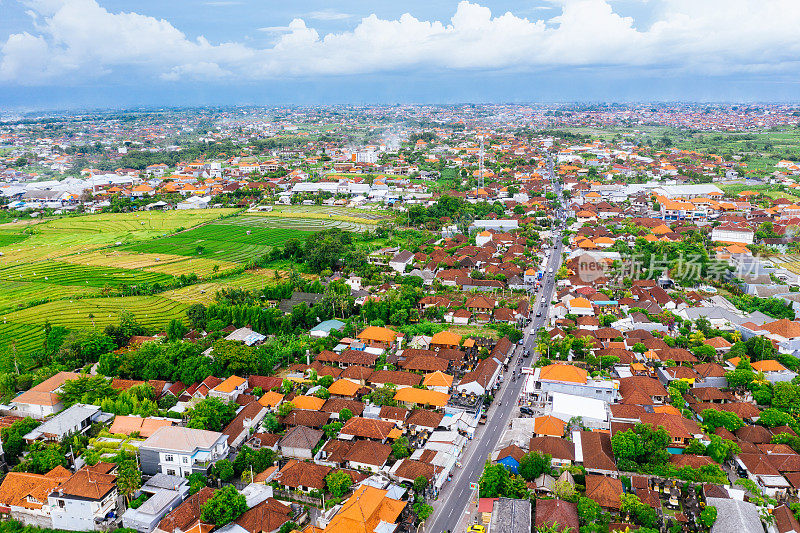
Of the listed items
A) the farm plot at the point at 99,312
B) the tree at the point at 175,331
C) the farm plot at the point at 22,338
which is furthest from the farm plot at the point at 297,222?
the farm plot at the point at 22,338

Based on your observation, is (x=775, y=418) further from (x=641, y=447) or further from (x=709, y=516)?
(x=709, y=516)

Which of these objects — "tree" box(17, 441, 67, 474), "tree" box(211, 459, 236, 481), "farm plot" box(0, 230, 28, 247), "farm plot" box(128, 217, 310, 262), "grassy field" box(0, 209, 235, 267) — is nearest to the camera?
"tree" box(211, 459, 236, 481)

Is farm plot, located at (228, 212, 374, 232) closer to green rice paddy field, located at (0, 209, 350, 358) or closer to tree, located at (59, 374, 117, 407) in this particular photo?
green rice paddy field, located at (0, 209, 350, 358)

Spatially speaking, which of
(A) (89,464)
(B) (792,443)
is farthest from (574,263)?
(A) (89,464)

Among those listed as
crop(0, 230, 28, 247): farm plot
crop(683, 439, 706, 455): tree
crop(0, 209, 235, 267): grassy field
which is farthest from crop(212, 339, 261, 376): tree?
crop(0, 230, 28, 247): farm plot

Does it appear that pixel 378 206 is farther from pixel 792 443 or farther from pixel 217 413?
pixel 792 443

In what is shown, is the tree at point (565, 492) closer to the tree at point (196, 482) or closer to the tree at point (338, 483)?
the tree at point (338, 483)
